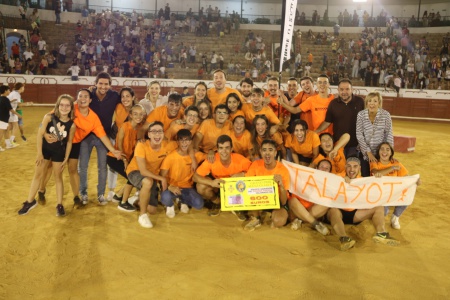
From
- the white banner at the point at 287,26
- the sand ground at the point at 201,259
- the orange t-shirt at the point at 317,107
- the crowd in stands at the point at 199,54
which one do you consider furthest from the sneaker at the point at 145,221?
the crowd in stands at the point at 199,54

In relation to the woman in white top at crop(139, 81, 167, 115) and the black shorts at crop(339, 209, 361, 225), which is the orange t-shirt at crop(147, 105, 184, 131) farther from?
the black shorts at crop(339, 209, 361, 225)

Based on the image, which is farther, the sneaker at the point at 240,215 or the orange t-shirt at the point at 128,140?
the orange t-shirt at the point at 128,140

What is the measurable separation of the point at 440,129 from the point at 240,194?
15.7m

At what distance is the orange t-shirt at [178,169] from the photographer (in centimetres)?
603

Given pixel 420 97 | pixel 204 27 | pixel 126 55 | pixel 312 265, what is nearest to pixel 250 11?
pixel 204 27

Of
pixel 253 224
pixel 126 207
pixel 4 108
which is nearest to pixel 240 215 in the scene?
pixel 253 224

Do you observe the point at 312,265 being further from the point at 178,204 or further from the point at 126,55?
the point at 126,55

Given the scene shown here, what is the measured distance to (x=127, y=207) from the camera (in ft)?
20.7

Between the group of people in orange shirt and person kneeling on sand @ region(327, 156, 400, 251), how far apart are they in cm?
1

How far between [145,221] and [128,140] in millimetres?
1437

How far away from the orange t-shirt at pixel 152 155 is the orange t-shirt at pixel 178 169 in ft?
0.44

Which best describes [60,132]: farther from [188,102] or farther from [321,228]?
[321,228]

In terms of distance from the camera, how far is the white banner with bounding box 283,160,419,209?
567 cm

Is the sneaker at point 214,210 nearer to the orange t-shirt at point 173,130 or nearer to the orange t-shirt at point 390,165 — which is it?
the orange t-shirt at point 173,130
